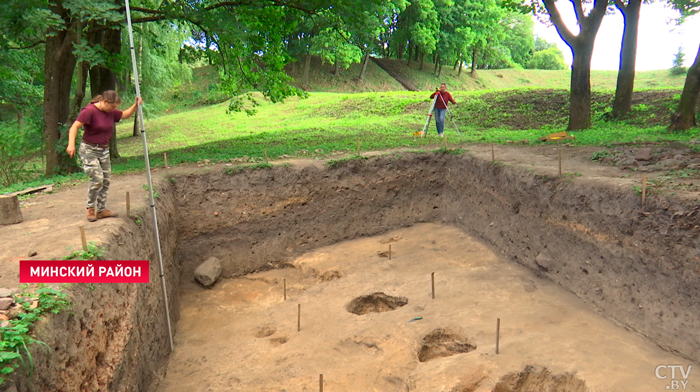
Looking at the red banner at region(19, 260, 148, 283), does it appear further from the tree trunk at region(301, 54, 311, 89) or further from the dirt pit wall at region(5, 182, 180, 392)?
the tree trunk at region(301, 54, 311, 89)

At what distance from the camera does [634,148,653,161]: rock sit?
870cm

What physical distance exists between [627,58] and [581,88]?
2.29 metres

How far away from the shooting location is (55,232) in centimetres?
588

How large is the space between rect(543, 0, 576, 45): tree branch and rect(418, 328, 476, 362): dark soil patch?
33.0 feet

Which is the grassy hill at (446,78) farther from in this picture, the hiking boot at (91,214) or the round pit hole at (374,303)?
the hiking boot at (91,214)

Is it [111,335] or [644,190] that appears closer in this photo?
[111,335]

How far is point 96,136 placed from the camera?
6.01 meters

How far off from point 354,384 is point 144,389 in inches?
108

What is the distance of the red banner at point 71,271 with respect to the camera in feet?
14.4

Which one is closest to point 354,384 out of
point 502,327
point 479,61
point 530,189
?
point 502,327

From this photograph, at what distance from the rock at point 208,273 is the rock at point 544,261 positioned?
6.70 metres

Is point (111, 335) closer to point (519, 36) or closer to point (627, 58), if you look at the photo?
point (627, 58)
